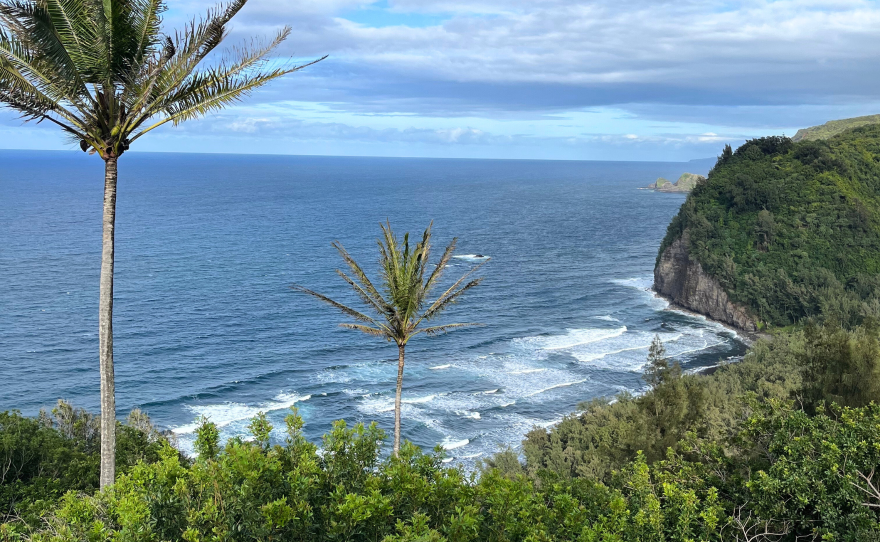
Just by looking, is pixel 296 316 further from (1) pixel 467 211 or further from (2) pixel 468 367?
(1) pixel 467 211

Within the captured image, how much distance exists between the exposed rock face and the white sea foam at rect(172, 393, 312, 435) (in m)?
46.8

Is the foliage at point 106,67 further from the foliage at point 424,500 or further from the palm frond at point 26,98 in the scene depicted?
the foliage at point 424,500

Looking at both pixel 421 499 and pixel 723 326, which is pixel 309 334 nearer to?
pixel 723 326

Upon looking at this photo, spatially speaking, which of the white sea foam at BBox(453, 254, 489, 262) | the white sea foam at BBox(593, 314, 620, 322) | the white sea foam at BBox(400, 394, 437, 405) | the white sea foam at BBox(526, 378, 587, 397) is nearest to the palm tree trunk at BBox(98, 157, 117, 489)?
the white sea foam at BBox(400, 394, 437, 405)

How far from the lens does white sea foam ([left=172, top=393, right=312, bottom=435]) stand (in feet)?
138

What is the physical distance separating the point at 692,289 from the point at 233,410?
175 ft

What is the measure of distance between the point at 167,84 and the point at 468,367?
147 ft

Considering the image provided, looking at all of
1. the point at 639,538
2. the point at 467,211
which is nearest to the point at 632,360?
the point at 639,538

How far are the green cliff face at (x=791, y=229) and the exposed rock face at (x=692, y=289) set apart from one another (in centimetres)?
65

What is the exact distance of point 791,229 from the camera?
76.3 m

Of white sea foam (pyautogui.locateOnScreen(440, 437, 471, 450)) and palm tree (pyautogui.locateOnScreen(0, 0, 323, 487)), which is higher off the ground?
palm tree (pyautogui.locateOnScreen(0, 0, 323, 487))

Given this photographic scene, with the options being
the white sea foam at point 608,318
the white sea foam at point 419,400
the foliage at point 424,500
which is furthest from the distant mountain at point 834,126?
the foliage at point 424,500

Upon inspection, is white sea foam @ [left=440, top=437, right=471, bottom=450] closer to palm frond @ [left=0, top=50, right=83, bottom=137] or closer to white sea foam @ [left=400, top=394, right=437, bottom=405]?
white sea foam @ [left=400, top=394, right=437, bottom=405]

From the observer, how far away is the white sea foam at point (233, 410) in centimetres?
4212
